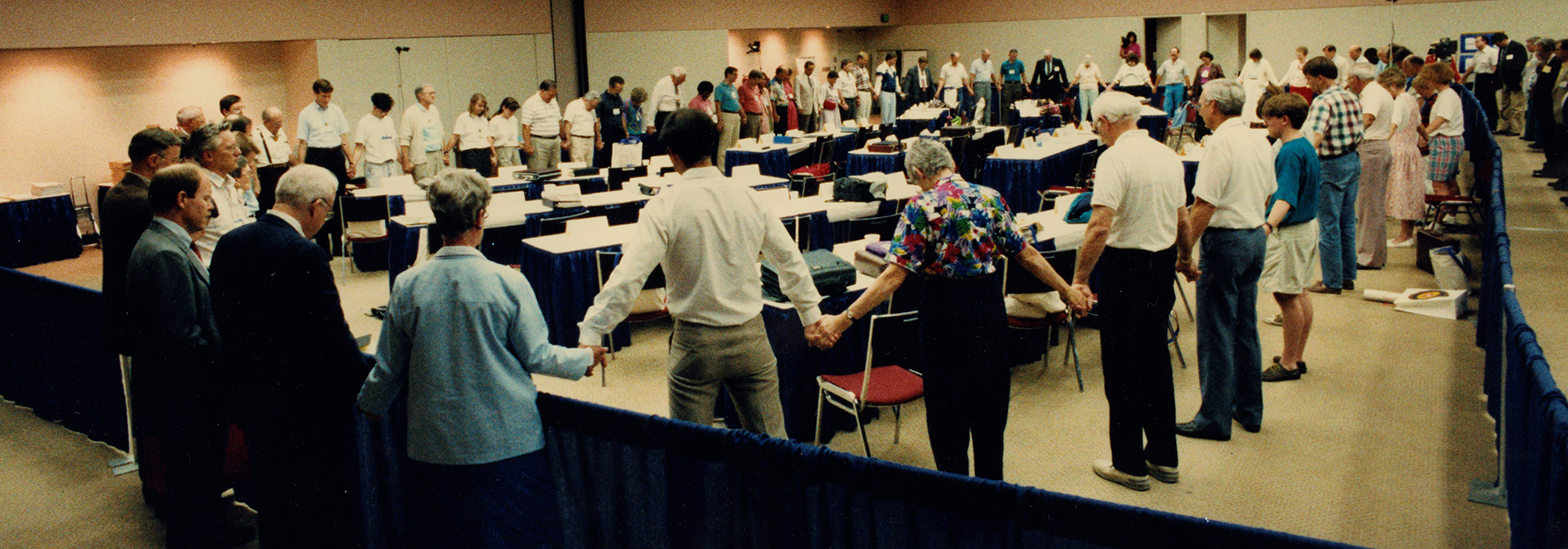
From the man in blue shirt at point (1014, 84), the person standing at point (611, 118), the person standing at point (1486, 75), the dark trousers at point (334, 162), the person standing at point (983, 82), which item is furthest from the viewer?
the man in blue shirt at point (1014, 84)

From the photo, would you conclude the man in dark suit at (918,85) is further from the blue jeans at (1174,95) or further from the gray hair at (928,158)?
the gray hair at (928,158)

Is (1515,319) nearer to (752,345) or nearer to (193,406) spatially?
(752,345)

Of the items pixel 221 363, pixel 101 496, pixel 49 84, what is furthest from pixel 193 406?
pixel 49 84

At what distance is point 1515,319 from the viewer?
3711mm

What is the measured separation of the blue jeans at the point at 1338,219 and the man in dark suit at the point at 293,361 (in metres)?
5.57

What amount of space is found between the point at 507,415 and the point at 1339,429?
3.81 m

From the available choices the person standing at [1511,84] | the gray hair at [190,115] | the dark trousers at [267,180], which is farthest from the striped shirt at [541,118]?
the person standing at [1511,84]

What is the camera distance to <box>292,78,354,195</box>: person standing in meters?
10.0

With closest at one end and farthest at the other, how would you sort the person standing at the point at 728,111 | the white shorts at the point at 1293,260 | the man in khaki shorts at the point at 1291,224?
the man in khaki shorts at the point at 1291,224, the white shorts at the point at 1293,260, the person standing at the point at 728,111

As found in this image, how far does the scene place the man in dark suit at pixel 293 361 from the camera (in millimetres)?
2916

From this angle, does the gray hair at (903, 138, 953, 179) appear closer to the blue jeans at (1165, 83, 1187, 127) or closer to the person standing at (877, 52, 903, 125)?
the person standing at (877, 52, 903, 125)

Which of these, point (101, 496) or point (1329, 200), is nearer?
point (101, 496)

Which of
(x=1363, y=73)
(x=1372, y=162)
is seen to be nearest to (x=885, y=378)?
(x=1363, y=73)

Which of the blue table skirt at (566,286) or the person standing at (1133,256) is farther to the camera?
the blue table skirt at (566,286)
